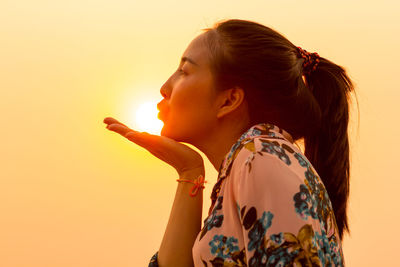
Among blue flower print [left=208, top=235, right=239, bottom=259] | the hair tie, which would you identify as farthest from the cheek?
blue flower print [left=208, top=235, right=239, bottom=259]

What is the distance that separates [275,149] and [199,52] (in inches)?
16.7

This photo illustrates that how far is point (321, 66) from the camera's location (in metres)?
1.29

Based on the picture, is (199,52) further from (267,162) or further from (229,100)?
(267,162)

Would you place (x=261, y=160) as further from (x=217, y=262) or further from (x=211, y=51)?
(x=211, y=51)

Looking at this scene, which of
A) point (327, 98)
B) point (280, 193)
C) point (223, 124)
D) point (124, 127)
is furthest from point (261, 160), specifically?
point (124, 127)

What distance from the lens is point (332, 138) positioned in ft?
4.09

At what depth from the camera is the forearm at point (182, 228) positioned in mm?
1246

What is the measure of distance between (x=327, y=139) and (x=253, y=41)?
296mm

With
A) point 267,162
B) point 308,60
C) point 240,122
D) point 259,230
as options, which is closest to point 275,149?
point 267,162

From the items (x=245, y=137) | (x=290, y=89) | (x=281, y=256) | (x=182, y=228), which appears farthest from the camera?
(x=182, y=228)

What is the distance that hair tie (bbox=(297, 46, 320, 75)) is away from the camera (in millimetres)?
1246

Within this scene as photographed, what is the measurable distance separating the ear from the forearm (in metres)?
0.21

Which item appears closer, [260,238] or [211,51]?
A: [260,238]

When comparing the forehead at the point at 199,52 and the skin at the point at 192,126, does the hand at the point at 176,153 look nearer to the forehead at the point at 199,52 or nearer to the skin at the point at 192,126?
the skin at the point at 192,126
